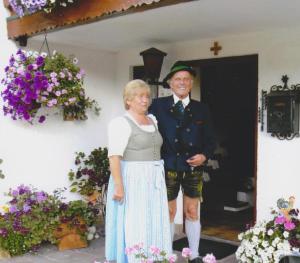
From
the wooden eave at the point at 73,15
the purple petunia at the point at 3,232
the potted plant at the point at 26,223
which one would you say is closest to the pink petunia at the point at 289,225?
the wooden eave at the point at 73,15

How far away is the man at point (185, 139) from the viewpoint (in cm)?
319

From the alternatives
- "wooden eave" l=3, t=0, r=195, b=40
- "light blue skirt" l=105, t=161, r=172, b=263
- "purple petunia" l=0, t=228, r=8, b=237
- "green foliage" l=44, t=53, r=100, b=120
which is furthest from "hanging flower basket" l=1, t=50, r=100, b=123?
"light blue skirt" l=105, t=161, r=172, b=263

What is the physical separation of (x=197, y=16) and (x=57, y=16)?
1.19 meters

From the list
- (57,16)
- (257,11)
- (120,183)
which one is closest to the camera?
(120,183)

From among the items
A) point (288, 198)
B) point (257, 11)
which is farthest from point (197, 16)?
point (288, 198)

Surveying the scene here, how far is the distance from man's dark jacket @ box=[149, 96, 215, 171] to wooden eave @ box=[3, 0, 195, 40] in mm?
749

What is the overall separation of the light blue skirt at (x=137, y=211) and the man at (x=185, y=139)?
0.24 metres

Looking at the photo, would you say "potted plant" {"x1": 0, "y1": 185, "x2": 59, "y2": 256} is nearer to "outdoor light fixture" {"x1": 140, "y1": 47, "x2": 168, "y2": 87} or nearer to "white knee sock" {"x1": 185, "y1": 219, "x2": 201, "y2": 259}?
"white knee sock" {"x1": 185, "y1": 219, "x2": 201, "y2": 259}

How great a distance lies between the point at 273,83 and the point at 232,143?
2.43 metres

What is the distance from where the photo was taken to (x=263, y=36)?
3785 millimetres

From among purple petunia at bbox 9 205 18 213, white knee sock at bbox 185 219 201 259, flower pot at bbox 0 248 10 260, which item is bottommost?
flower pot at bbox 0 248 10 260

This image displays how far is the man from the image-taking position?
3191 mm

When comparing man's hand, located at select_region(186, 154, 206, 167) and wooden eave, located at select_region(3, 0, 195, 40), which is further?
man's hand, located at select_region(186, 154, 206, 167)

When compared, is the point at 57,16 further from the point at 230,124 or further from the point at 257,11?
the point at 230,124
